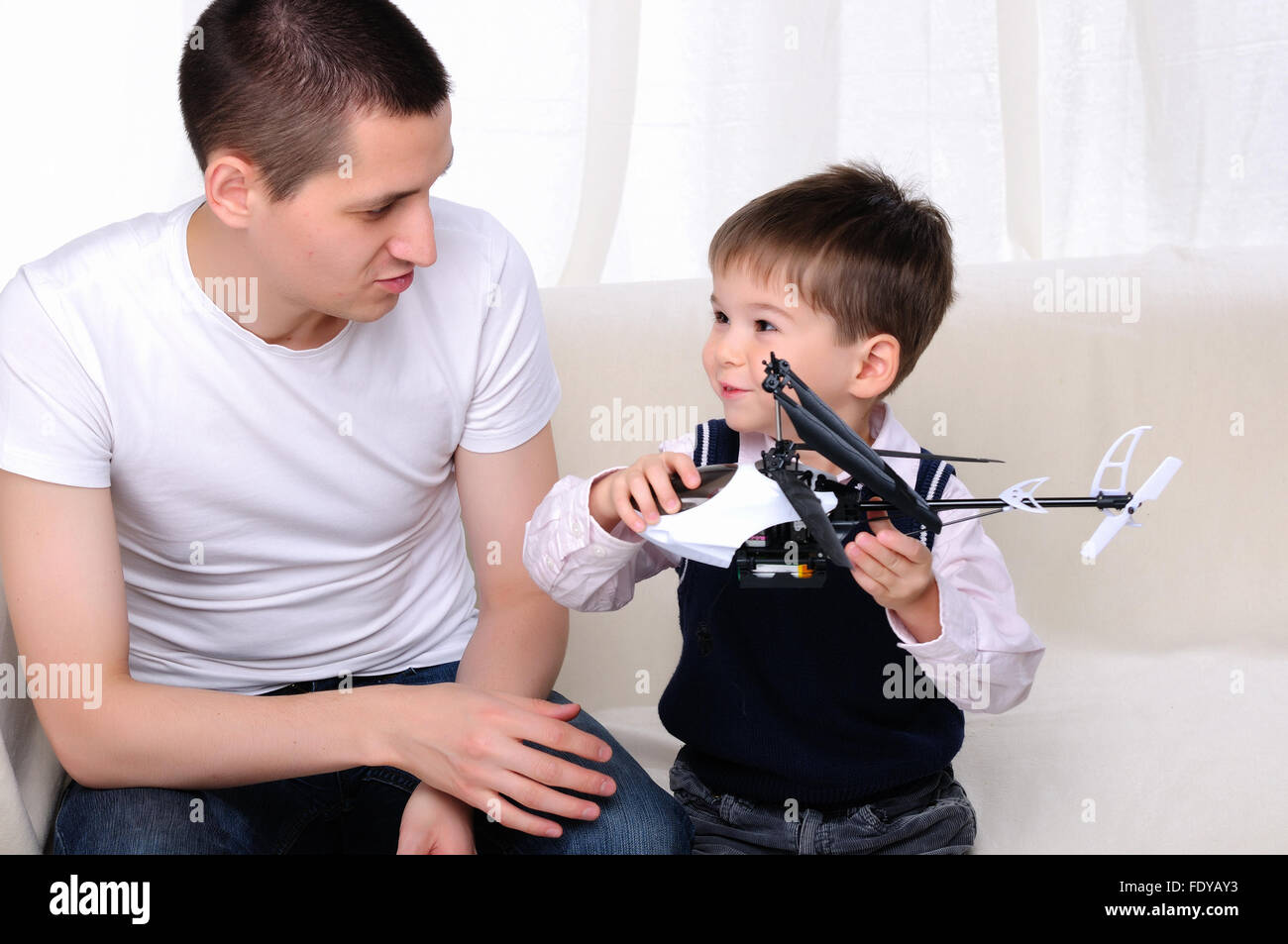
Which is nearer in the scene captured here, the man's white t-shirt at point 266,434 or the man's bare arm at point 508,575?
the man's white t-shirt at point 266,434

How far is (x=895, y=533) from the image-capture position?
1089 mm

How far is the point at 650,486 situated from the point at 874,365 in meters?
0.33

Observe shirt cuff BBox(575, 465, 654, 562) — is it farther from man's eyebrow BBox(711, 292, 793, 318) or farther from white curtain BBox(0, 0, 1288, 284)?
white curtain BBox(0, 0, 1288, 284)

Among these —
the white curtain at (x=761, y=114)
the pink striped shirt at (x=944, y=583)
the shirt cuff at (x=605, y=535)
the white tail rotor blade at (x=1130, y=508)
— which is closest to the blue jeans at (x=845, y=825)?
the pink striped shirt at (x=944, y=583)

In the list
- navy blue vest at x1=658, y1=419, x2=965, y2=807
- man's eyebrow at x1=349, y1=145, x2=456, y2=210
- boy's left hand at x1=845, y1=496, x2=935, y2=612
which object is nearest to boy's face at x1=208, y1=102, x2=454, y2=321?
man's eyebrow at x1=349, y1=145, x2=456, y2=210

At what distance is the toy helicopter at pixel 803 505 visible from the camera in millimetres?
952

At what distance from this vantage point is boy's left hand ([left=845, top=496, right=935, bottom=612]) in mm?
1082

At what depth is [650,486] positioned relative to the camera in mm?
1122

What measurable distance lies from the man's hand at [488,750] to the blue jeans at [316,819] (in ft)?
0.16

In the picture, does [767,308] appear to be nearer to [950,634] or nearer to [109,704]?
[950,634]

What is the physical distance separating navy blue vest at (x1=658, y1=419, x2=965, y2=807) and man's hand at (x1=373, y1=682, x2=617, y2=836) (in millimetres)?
197

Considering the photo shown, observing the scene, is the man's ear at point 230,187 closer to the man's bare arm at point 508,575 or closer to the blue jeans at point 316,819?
the man's bare arm at point 508,575

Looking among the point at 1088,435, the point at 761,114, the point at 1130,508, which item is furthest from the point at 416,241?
the point at 761,114

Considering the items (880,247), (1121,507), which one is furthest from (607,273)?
(1121,507)
